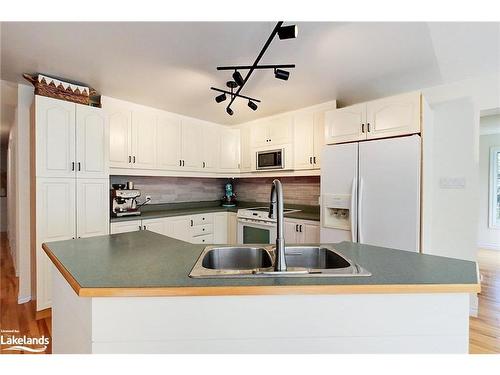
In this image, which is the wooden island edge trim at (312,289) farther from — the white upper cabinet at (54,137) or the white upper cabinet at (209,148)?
the white upper cabinet at (209,148)

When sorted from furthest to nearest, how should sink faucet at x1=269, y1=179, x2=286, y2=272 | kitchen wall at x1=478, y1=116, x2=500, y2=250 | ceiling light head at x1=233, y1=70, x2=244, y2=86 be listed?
kitchen wall at x1=478, y1=116, x2=500, y2=250
ceiling light head at x1=233, y1=70, x2=244, y2=86
sink faucet at x1=269, y1=179, x2=286, y2=272

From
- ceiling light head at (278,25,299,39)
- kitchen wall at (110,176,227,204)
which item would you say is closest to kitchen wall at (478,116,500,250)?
kitchen wall at (110,176,227,204)

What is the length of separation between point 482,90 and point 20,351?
430 centimetres

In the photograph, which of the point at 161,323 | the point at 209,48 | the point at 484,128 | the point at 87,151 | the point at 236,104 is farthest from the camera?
the point at 484,128

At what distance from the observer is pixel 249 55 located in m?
1.98

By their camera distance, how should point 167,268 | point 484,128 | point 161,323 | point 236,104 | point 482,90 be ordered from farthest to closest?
1. point 484,128
2. point 236,104
3. point 482,90
4. point 167,268
5. point 161,323

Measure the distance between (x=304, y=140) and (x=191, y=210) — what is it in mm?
1796

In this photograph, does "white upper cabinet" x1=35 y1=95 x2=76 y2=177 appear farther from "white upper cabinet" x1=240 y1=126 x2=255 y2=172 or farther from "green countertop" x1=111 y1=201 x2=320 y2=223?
"white upper cabinet" x1=240 y1=126 x2=255 y2=172

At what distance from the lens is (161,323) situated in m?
0.95

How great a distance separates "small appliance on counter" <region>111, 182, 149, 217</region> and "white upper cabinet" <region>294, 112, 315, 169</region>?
2.04 metres

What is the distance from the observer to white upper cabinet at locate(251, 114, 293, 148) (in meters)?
3.45

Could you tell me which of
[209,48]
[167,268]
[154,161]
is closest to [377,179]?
[209,48]
